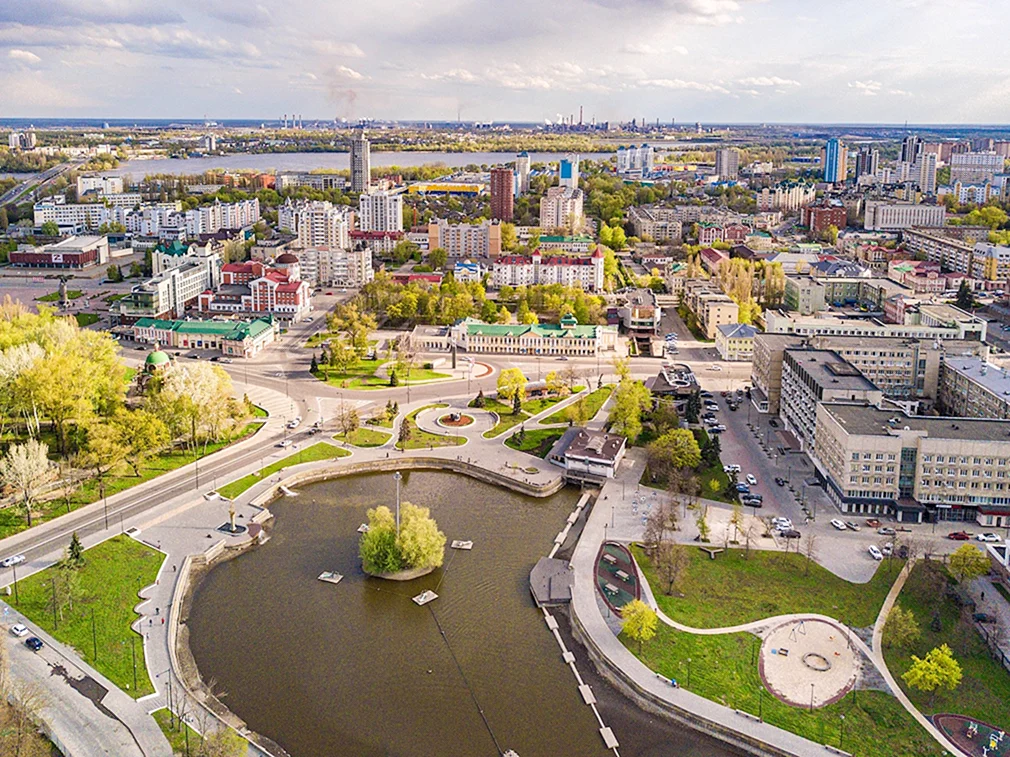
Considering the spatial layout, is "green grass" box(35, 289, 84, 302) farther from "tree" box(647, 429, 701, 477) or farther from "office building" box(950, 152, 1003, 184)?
"office building" box(950, 152, 1003, 184)

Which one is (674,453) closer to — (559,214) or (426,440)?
(426,440)

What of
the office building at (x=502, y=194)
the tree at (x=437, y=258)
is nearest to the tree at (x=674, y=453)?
the tree at (x=437, y=258)

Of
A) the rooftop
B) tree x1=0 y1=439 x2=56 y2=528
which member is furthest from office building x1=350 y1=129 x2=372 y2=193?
the rooftop

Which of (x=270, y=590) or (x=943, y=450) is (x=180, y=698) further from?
(x=943, y=450)

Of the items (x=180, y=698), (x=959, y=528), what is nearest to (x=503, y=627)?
(x=180, y=698)

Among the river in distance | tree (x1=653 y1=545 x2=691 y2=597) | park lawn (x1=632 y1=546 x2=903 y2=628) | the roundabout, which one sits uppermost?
tree (x1=653 y1=545 x2=691 y2=597)
